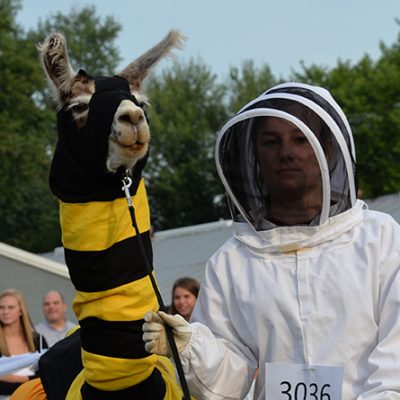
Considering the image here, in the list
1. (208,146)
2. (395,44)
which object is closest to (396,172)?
(395,44)

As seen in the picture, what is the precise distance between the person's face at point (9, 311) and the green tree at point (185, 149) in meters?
44.8

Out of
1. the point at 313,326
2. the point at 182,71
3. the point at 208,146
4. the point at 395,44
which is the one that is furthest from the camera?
the point at 182,71

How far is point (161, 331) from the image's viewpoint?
4133mm

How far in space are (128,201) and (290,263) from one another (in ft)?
2.35

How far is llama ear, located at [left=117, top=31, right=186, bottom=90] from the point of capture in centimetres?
457

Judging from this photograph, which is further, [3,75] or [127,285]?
[3,75]

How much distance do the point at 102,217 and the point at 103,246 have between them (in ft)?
0.39

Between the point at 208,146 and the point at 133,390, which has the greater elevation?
the point at 208,146

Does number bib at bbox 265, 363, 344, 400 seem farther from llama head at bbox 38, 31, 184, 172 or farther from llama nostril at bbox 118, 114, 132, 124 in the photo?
llama nostril at bbox 118, 114, 132, 124

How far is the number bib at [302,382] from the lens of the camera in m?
4.15

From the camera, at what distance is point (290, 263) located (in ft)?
14.4

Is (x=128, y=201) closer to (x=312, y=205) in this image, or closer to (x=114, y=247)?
(x=114, y=247)

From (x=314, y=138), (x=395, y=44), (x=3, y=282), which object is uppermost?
(x=395, y=44)

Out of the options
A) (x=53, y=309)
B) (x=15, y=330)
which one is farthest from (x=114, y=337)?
(x=53, y=309)
